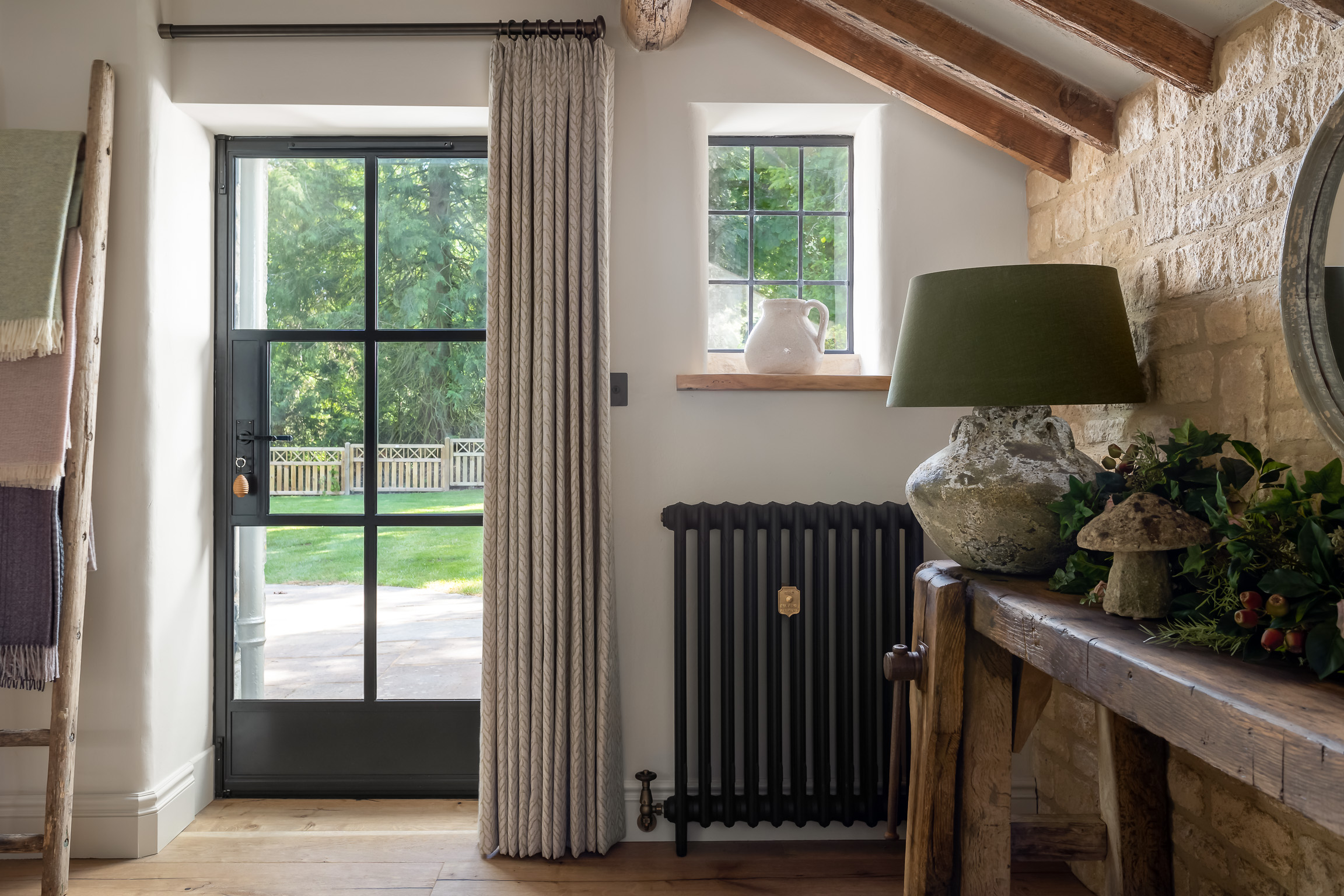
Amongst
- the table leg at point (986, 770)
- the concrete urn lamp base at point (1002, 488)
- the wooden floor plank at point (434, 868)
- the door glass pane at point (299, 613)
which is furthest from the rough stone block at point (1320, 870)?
the door glass pane at point (299, 613)

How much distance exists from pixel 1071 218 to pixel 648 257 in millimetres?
1086

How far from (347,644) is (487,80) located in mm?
1686

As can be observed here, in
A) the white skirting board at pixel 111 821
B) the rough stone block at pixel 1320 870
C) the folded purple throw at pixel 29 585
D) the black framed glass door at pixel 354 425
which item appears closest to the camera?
the rough stone block at pixel 1320 870

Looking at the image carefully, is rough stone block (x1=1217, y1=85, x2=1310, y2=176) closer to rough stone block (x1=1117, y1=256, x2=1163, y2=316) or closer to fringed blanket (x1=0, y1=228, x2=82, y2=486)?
rough stone block (x1=1117, y1=256, x2=1163, y2=316)

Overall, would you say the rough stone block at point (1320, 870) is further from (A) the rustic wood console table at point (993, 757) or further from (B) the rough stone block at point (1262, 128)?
(B) the rough stone block at point (1262, 128)

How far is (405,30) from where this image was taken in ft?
6.70

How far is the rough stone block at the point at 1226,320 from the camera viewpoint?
1380 mm

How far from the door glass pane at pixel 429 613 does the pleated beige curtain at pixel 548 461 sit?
38 cm

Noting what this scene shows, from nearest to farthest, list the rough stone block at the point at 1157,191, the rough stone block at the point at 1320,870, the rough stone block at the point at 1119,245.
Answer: the rough stone block at the point at 1320,870 < the rough stone block at the point at 1157,191 < the rough stone block at the point at 1119,245

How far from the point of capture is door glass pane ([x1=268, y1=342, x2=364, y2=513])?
7.64ft

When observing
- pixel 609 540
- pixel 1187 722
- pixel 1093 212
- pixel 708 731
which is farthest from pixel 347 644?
pixel 1093 212

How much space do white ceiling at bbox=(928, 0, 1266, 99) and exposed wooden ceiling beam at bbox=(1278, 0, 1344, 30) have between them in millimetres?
448

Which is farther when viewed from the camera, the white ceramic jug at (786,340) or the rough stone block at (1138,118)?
the white ceramic jug at (786,340)

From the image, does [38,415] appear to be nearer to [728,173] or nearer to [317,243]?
[317,243]
